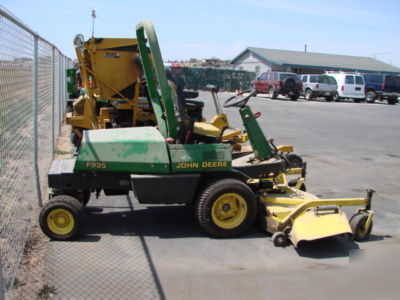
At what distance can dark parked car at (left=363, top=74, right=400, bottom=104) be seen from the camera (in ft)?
97.3

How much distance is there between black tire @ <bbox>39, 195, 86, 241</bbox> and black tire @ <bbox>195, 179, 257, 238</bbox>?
132 centimetres

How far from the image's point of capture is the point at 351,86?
98.7 ft

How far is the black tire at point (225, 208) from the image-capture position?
16.3ft

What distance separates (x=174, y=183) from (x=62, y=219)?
129 cm

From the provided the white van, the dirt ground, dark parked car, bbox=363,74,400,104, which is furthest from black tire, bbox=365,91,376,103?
the dirt ground

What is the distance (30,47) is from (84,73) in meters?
4.56

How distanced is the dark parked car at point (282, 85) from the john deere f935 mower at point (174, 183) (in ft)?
79.4

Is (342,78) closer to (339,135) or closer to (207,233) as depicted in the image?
(339,135)

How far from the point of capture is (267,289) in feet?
12.9

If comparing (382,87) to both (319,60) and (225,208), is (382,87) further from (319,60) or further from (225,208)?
(225,208)

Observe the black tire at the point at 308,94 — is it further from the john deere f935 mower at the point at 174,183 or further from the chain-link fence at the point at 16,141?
the chain-link fence at the point at 16,141

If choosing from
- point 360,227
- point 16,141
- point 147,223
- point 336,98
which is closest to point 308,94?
point 336,98

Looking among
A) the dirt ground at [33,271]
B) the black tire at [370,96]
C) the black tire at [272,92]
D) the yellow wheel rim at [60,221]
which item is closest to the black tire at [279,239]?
the yellow wheel rim at [60,221]

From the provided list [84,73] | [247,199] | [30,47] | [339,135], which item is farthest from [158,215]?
[339,135]
